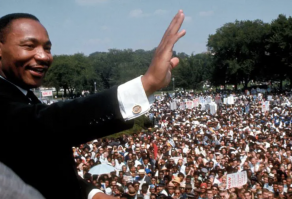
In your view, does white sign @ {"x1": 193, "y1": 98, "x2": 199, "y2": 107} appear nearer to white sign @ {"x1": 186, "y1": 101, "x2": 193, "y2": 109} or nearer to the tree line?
white sign @ {"x1": 186, "y1": 101, "x2": 193, "y2": 109}

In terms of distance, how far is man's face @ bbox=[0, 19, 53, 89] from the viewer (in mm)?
1222

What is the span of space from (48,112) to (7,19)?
0.49 metres

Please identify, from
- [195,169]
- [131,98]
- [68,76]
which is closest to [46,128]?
[131,98]

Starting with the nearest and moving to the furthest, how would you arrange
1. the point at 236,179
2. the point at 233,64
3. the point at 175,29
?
the point at 175,29 < the point at 236,179 < the point at 233,64

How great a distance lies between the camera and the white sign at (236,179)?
7152 millimetres

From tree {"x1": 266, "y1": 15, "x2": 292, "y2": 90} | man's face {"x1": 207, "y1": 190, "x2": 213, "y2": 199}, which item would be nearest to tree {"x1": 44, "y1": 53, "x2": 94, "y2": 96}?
tree {"x1": 266, "y1": 15, "x2": 292, "y2": 90}

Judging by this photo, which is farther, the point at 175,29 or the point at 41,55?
the point at 41,55

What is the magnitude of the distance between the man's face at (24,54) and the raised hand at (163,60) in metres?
0.44

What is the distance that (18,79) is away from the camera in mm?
1257

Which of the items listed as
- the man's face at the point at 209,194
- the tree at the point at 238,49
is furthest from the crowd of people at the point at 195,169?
the tree at the point at 238,49

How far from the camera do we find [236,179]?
23.7ft

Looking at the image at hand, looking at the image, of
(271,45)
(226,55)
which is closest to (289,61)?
(271,45)

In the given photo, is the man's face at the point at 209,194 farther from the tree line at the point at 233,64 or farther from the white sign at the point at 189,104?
the tree line at the point at 233,64

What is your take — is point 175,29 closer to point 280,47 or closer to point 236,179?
point 236,179
